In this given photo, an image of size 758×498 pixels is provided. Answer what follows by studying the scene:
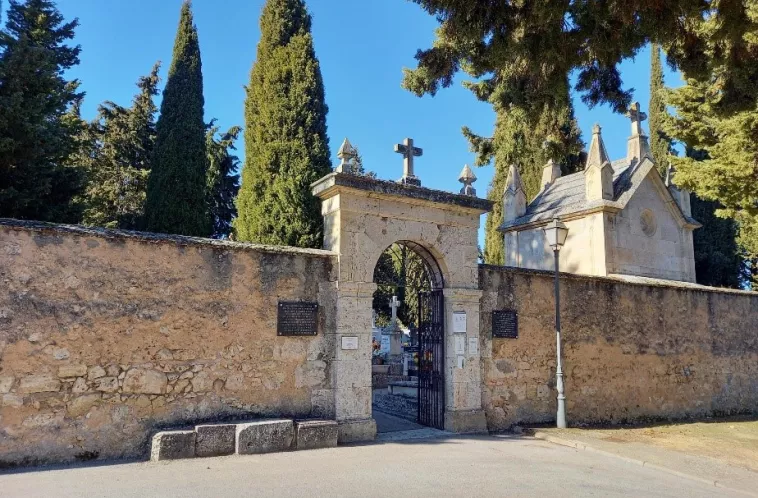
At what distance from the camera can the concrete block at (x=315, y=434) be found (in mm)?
7012

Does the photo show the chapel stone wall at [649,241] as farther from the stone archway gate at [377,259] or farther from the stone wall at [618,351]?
the stone archway gate at [377,259]

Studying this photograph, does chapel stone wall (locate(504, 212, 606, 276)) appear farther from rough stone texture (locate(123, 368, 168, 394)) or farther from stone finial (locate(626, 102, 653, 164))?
rough stone texture (locate(123, 368, 168, 394))

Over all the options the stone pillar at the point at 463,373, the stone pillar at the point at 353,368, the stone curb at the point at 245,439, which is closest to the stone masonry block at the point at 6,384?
the stone curb at the point at 245,439

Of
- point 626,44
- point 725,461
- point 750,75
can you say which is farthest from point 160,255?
point 750,75

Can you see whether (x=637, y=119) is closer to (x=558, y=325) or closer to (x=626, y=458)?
(x=558, y=325)

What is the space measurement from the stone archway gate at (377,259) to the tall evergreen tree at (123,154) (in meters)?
13.6

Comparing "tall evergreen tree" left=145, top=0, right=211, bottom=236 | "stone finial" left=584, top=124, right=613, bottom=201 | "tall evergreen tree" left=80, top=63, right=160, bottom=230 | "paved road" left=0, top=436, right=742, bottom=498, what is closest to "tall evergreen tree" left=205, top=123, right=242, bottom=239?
"tall evergreen tree" left=80, top=63, right=160, bottom=230

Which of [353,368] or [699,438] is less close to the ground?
[353,368]

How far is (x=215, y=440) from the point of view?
6.46m

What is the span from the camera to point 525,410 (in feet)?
31.0

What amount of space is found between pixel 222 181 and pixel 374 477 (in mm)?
21700

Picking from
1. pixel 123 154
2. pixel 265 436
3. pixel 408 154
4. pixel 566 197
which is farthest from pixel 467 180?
pixel 123 154

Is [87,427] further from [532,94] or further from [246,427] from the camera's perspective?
[532,94]

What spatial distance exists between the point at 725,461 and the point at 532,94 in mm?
6046
